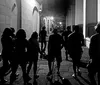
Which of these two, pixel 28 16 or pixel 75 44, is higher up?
pixel 28 16

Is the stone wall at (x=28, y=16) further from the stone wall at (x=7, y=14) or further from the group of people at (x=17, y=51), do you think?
the group of people at (x=17, y=51)

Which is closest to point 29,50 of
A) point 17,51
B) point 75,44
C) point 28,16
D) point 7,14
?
point 17,51

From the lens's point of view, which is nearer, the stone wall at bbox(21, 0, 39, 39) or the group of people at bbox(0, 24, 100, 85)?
the group of people at bbox(0, 24, 100, 85)

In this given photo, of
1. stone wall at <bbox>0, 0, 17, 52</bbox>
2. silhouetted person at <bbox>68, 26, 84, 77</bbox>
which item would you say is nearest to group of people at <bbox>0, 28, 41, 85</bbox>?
silhouetted person at <bbox>68, 26, 84, 77</bbox>

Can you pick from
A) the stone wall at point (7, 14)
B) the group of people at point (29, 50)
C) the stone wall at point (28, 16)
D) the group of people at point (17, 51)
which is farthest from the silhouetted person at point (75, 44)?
the stone wall at point (28, 16)

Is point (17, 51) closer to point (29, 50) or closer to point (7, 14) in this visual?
point (29, 50)

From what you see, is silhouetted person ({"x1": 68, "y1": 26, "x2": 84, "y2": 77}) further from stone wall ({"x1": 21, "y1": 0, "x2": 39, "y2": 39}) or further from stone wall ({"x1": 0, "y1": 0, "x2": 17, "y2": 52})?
stone wall ({"x1": 21, "y1": 0, "x2": 39, "y2": 39})

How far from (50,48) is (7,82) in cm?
182

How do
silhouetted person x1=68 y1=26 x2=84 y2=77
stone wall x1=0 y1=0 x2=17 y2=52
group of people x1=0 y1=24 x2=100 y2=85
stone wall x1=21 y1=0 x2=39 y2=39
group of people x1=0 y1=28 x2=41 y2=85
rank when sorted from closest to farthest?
group of people x1=0 y1=24 x2=100 y2=85
group of people x1=0 y1=28 x2=41 y2=85
silhouetted person x1=68 y1=26 x2=84 y2=77
stone wall x1=0 y1=0 x2=17 y2=52
stone wall x1=21 y1=0 x2=39 y2=39

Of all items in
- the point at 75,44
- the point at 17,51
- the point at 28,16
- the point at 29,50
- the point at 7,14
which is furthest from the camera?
the point at 28,16

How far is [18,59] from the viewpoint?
498 centimetres

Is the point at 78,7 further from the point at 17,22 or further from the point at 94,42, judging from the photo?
the point at 94,42

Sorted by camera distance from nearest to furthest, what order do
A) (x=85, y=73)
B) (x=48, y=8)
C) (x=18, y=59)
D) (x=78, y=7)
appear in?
1. (x=18, y=59)
2. (x=85, y=73)
3. (x=78, y=7)
4. (x=48, y=8)

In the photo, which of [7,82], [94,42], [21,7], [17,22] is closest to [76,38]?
[94,42]
